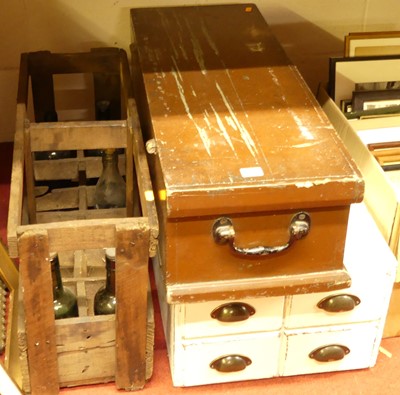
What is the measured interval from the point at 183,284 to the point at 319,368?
0.37 metres

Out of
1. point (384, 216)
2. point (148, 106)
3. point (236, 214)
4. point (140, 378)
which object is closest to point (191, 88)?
point (148, 106)

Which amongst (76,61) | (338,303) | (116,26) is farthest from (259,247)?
(116,26)

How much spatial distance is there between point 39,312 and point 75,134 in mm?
385

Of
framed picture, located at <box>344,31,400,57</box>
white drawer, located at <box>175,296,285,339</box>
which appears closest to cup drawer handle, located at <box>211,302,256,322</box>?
white drawer, located at <box>175,296,285,339</box>

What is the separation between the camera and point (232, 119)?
47.1 inches

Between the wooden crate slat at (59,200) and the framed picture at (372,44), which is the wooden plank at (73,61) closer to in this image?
the wooden crate slat at (59,200)

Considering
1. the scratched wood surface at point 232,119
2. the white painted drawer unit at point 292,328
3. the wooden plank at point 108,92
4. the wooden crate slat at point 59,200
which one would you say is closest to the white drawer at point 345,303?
the white painted drawer unit at point 292,328

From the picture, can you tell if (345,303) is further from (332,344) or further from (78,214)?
(78,214)

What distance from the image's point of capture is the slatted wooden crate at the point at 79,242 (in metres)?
1.11

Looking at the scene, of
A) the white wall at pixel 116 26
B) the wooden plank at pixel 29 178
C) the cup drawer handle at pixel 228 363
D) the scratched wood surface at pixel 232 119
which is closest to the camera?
the scratched wood surface at pixel 232 119

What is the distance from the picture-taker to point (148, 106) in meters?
1.25

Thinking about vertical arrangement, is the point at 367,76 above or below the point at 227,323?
above

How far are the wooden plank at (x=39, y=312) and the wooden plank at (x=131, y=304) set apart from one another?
0.36 ft

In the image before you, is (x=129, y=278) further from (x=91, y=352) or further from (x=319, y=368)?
(x=319, y=368)
